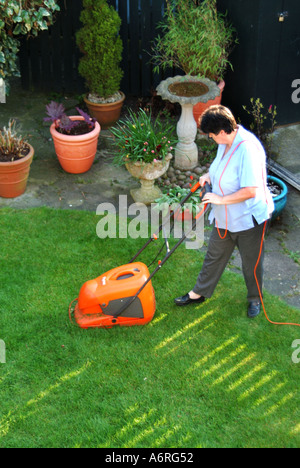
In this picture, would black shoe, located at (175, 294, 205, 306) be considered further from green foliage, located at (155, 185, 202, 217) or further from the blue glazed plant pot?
the blue glazed plant pot

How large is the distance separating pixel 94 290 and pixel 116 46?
393cm

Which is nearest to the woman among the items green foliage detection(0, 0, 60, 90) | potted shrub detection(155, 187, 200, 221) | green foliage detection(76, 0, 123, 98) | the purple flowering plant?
potted shrub detection(155, 187, 200, 221)

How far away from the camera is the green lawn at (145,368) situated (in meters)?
4.07

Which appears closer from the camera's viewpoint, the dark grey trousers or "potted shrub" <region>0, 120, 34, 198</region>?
the dark grey trousers

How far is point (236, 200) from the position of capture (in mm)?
4270

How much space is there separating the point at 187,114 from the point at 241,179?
282 centimetres

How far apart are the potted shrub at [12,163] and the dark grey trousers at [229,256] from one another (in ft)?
8.35

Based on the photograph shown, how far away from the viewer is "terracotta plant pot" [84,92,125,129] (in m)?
7.77

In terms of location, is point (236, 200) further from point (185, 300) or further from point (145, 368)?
point (145, 368)

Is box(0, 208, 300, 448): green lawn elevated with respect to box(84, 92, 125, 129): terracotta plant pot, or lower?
lower
